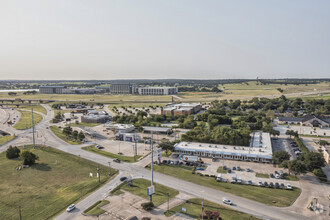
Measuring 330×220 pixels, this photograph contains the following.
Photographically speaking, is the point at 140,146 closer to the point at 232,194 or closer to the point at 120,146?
the point at 120,146

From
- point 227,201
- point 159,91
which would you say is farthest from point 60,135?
point 159,91

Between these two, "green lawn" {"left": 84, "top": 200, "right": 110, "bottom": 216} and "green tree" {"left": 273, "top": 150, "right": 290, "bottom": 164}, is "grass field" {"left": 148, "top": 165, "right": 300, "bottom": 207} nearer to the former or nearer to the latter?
"green tree" {"left": 273, "top": 150, "right": 290, "bottom": 164}

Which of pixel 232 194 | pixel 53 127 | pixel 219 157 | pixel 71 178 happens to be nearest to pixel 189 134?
pixel 219 157

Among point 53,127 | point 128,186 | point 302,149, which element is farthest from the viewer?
point 53,127

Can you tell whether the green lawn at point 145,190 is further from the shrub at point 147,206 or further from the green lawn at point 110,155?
the green lawn at point 110,155

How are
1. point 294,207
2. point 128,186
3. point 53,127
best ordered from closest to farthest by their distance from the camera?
point 294,207, point 128,186, point 53,127

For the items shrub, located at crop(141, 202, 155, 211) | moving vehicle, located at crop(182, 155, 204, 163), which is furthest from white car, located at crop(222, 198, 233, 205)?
moving vehicle, located at crop(182, 155, 204, 163)

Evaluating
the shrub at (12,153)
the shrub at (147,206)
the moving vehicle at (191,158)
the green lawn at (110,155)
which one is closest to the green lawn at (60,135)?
the green lawn at (110,155)
